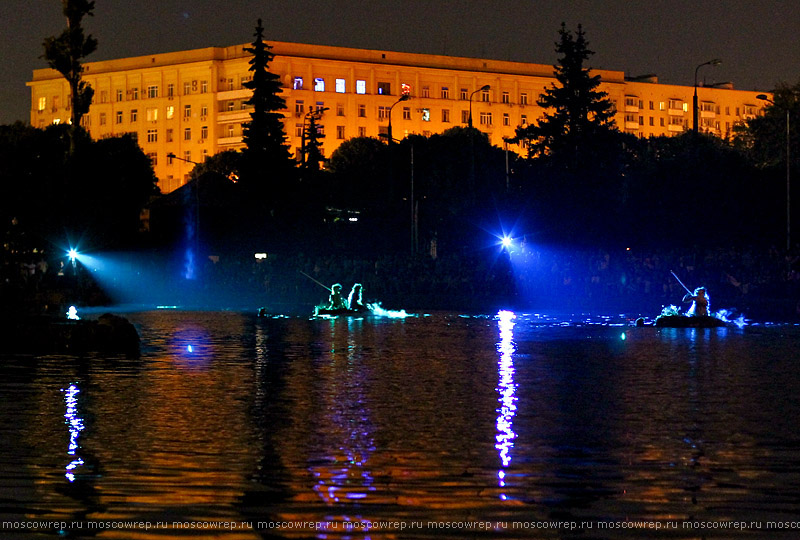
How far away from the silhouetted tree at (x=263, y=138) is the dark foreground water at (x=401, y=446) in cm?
6541

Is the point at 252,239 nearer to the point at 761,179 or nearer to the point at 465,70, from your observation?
the point at 761,179

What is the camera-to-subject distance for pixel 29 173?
3511 inches

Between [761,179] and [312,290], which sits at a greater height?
[761,179]

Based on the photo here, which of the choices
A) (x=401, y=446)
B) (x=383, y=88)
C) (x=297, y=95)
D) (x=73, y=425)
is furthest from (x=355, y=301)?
(x=383, y=88)

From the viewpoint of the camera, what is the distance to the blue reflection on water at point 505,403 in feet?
43.9

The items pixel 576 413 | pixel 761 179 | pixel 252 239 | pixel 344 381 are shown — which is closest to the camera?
pixel 576 413

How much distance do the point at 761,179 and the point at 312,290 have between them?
95.7 feet

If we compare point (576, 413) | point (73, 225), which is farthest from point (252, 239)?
point (576, 413)

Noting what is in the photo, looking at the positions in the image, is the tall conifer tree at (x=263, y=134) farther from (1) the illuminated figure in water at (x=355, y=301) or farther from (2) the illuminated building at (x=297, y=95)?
(2) the illuminated building at (x=297, y=95)

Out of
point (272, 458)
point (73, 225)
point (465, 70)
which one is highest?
point (465, 70)

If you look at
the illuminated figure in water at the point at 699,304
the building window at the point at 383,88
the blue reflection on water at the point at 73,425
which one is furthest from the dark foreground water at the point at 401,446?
the building window at the point at 383,88

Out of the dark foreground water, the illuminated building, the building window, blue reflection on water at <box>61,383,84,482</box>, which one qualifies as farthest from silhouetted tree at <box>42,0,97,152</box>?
the building window

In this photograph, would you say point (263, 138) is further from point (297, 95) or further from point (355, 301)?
point (297, 95)

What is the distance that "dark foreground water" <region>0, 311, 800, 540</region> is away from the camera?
10289 millimetres
